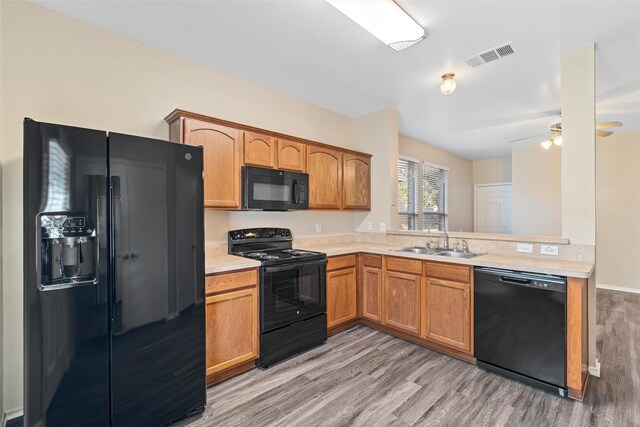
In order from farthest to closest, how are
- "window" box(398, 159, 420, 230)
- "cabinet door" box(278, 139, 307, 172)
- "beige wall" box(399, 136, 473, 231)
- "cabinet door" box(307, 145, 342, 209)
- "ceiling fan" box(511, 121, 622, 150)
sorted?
1. "beige wall" box(399, 136, 473, 231)
2. "window" box(398, 159, 420, 230)
3. "ceiling fan" box(511, 121, 622, 150)
4. "cabinet door" box(307, 145, 342, 209)
5. "cabinet door" box(278, 139, 307, 172)

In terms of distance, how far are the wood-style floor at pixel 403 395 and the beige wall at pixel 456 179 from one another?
3933mm

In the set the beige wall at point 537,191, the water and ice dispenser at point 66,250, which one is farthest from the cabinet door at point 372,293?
the beige wall at point 537,191

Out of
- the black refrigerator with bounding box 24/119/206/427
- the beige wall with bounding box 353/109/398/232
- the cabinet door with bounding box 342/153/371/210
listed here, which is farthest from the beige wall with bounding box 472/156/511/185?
the black refrigerator with bounding box 24/119/206/427

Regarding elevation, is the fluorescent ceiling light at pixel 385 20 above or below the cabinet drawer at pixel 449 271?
above

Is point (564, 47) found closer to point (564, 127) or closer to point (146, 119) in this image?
point (564, 127)

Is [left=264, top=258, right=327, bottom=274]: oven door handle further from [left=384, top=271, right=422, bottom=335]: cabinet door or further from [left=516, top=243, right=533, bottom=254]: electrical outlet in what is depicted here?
[left=516, top=243, right=533, bottom=254]: electrical outlet

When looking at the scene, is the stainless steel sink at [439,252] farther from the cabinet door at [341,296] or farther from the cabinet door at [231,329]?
the cabinet door at [231,329]

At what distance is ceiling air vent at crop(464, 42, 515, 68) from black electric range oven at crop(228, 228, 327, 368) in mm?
2329

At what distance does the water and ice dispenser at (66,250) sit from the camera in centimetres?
147

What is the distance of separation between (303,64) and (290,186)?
120cm

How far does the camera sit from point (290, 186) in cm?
312

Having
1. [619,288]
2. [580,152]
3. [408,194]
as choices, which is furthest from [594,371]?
[619,288]

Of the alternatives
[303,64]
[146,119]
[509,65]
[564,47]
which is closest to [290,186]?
[303,64]

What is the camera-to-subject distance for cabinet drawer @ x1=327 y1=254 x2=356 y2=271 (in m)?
3.12
